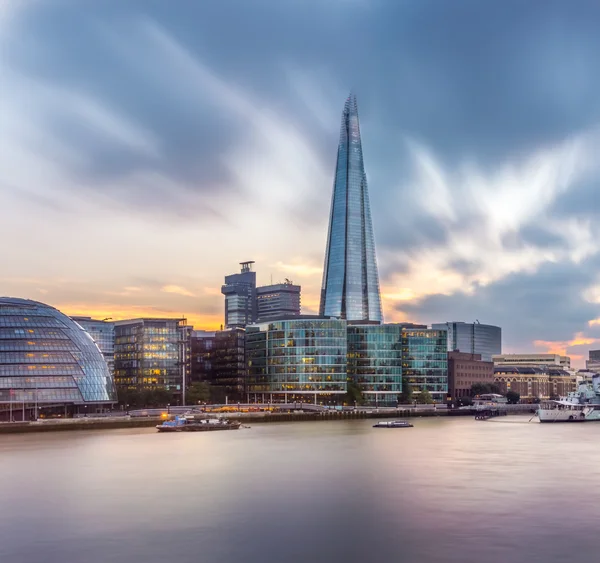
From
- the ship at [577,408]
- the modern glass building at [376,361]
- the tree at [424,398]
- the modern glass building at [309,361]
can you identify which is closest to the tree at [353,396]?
the modern glass building at [309,361]

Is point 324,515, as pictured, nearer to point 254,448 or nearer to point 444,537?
point 444,537

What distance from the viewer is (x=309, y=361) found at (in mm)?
182125

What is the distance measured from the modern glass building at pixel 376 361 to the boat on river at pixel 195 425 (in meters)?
68.1

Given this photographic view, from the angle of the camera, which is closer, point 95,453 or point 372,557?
point 372,557

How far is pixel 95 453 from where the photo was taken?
7875cm

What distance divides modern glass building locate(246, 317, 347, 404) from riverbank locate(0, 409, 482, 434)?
20632 mm

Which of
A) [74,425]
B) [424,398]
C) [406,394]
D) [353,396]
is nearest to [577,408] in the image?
[424,398]

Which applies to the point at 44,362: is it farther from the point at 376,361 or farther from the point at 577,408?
the point at 577,408

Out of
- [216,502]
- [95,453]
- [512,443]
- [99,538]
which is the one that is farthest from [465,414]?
[99,538]

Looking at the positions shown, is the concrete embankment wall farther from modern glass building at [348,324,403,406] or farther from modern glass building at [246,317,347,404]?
modern glass building at [348,324,403,406]

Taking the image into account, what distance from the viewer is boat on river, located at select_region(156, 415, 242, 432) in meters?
116

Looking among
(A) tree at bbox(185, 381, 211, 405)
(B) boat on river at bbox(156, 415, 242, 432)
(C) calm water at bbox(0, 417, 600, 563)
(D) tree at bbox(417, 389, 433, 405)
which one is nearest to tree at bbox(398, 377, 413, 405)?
(D) tree at bbox(417, 389, 433, 405)

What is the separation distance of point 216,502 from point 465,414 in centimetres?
13370

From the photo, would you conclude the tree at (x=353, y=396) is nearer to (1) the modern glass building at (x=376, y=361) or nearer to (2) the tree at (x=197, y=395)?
(1) the modern glass building at (x=376, y=361)
